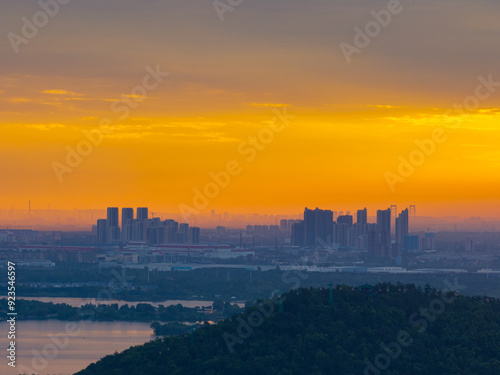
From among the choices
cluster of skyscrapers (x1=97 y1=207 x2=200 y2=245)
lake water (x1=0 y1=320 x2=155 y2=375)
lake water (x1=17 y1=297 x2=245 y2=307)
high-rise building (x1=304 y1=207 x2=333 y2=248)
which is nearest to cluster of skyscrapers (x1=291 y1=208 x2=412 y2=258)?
high-rise building (x1=304 y1=207 x2=333 y2=248)

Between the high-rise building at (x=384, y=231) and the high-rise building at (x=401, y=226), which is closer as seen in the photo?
the high-rise building at (x=384, y=231)

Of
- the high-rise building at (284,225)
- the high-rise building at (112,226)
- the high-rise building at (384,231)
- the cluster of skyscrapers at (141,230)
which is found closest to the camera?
the high-rise building at (384,231)

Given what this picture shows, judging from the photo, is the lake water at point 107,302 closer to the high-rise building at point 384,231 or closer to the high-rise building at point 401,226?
the high-rise building at point 384,231

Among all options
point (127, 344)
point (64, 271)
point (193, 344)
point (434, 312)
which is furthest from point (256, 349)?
Result: point (64, 271)

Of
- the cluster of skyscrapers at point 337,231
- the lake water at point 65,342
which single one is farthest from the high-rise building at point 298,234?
the lake water at point 65,342

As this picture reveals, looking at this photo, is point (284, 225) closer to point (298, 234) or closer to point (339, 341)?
point (298, 234)

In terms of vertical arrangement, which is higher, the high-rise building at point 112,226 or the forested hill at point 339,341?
the high-rise building at point 112,226

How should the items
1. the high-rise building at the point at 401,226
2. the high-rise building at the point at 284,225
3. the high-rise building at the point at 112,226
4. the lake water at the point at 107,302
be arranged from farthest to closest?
1. the high-rise building at the point at 284,225
2. the high-rise building at the point at 112,226
3. the high-rise building at the point at 401,226
4. the lake water at the point at 107,302
